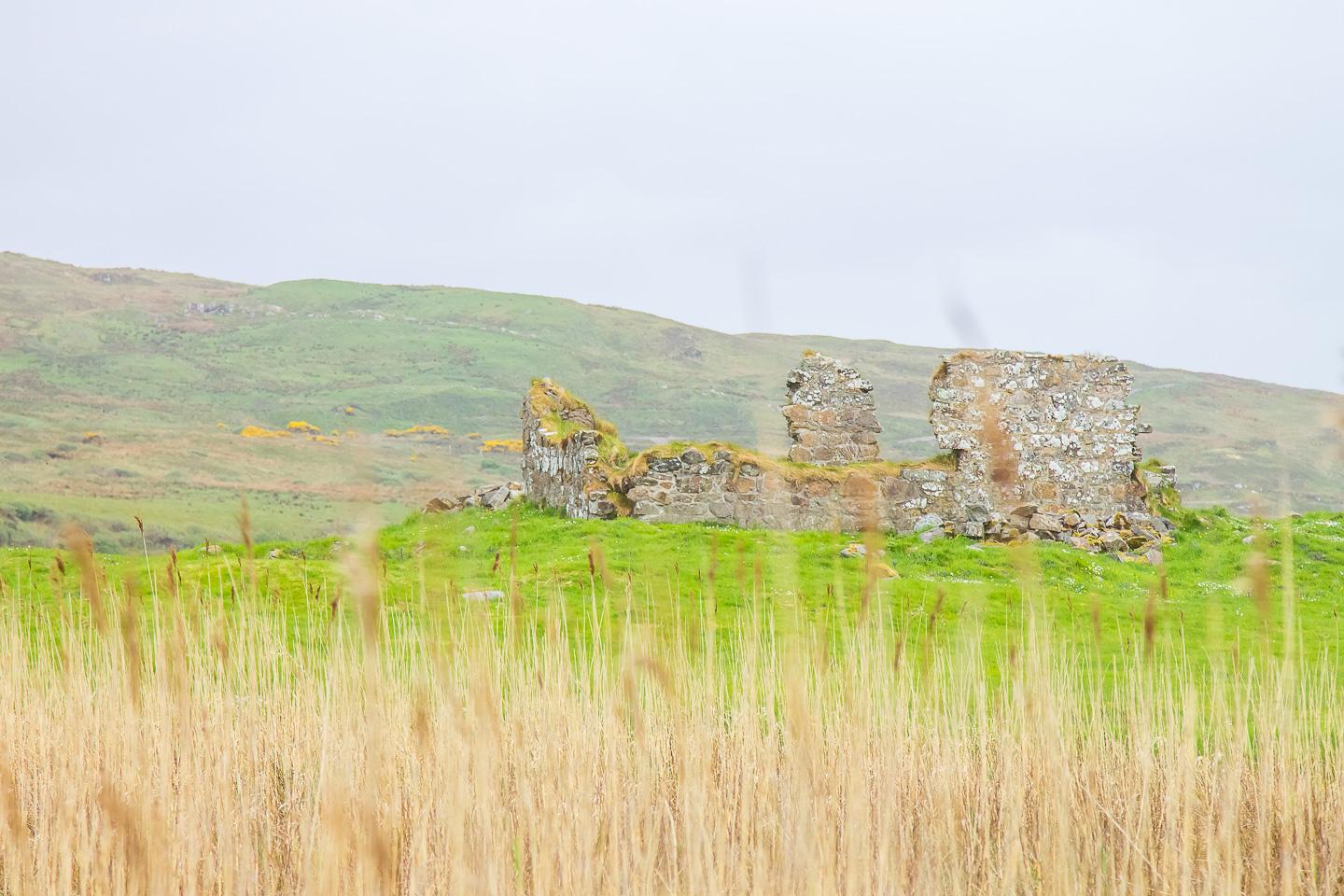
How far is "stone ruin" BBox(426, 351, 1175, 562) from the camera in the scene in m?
15.3

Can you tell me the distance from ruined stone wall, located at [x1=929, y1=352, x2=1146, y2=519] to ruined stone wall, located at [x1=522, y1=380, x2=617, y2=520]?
190 inches

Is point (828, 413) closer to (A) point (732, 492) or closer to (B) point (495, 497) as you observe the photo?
(A) point (732, 492)

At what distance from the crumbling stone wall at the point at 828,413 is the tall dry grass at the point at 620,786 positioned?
12.2m

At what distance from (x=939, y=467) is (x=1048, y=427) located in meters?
1.64

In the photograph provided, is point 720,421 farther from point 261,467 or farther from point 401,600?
point 401,600

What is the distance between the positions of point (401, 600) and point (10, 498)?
17.0m

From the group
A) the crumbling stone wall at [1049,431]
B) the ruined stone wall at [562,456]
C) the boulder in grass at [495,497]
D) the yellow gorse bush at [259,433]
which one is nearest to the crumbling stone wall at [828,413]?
the crumbling stone wall at [1049,431]

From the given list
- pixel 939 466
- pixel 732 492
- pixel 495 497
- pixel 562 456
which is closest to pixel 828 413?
pixel 939 466

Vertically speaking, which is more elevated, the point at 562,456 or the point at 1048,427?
the point at 1048,427

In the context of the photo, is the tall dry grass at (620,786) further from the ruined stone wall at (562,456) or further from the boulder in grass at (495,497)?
the boulder in grass at (495,497)

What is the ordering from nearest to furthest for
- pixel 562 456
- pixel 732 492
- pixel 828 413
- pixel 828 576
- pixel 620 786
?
pixel 620 786, pixel 828 576, pixel 732 492, pixel 562 456, pixel 828 413

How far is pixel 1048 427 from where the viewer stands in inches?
642

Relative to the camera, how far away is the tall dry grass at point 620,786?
9.07 ft

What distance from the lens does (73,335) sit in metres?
72.4
